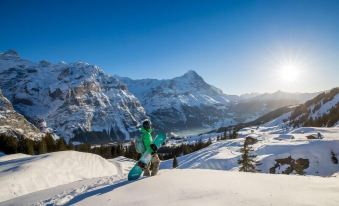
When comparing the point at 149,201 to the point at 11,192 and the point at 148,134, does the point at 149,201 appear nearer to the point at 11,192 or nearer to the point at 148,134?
the point at 148,134

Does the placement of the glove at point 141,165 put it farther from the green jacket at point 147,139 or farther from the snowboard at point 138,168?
the green jacket at point 147,139

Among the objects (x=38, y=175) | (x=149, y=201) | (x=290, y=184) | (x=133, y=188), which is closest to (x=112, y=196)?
(x=133, y=188)

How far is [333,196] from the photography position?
38.3ft

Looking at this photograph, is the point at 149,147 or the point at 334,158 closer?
the point at 149,147

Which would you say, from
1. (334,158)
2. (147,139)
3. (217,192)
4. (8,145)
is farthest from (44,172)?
(8,145)

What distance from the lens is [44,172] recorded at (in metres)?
46.9

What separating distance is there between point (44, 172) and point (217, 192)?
1566 inches

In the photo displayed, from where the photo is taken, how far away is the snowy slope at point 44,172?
129ft

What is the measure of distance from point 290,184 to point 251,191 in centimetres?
250

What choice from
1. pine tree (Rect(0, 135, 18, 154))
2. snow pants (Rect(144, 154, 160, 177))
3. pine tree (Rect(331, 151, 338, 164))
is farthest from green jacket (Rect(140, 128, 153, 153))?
pine tree (Rect(0, 135, 18, 154))

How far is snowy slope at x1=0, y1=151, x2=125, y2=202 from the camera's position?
1546 inches

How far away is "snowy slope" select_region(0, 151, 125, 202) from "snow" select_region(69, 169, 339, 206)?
16.0 meters

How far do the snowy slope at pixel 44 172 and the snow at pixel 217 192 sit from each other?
16.0 m

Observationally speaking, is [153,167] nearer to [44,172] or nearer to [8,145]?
[44,172]
